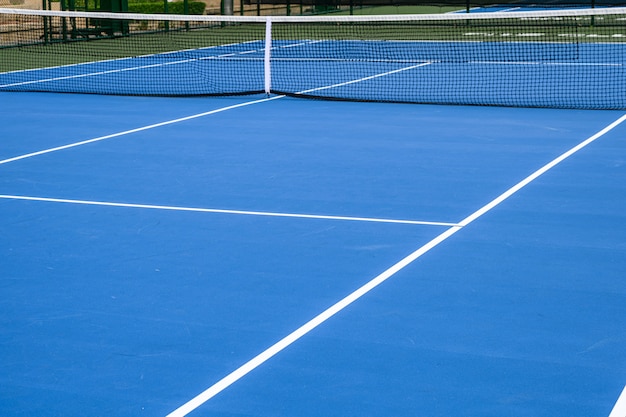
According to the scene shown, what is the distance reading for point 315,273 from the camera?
690cm

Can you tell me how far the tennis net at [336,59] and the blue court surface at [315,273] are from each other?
3.40 meters

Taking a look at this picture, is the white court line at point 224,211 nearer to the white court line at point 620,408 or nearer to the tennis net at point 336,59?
the white court line at point 620,408

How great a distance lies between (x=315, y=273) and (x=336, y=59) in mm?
13635

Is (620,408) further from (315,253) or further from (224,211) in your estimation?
(224,211)

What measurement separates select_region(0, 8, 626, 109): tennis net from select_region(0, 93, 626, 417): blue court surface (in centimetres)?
340

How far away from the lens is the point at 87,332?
5859 mm

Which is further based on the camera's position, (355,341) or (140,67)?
(140,67)

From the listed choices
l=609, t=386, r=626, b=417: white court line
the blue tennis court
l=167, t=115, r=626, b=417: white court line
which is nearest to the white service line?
the blue tennis court

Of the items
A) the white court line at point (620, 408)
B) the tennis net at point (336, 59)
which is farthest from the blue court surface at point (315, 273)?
the tennis net at point (336, 59)

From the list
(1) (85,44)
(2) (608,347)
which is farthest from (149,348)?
(1) (85,44)

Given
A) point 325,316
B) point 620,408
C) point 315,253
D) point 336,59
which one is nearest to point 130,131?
point 315,253

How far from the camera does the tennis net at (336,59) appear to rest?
1555 cm

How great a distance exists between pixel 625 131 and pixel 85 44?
15360mm

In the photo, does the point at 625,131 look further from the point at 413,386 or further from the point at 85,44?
the point at 85,44
